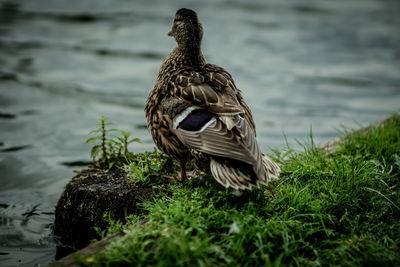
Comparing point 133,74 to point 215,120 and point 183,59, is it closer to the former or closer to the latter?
point 183,59

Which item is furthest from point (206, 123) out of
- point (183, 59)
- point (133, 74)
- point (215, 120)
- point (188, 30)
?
point (133, 74)

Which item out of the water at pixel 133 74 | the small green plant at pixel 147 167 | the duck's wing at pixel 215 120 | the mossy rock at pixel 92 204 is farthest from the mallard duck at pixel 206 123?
the water at pixel 133 74

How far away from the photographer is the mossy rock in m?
3.66

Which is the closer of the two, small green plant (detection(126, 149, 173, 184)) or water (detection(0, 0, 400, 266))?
small green plant (detection(126, 149, 173, 184))

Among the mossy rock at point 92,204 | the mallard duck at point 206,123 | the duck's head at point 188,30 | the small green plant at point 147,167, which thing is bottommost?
the mossy rock at point 92,204

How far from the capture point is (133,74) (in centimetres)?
1089

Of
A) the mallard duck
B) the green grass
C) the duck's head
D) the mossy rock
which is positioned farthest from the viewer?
the duck's head

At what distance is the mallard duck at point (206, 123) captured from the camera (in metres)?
3.00

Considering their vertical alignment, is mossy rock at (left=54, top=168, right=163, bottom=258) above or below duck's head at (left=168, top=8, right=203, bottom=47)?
below

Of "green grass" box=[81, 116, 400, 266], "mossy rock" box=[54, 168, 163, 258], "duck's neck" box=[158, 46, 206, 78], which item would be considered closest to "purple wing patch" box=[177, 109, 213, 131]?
"green grass" box=[81, 116, 400, 266]

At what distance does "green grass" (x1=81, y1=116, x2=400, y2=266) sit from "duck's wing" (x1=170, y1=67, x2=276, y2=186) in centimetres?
41

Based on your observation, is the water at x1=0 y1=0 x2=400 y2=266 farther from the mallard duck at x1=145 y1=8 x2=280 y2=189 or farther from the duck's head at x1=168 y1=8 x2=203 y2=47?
the duck's head at x1=168 y1=8 x2=203 y2=47

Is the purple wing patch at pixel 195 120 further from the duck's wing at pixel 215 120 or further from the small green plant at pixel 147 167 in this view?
the small green plant at pixel 147 167

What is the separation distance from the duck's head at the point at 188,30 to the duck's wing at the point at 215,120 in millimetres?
495
